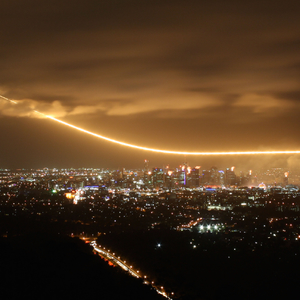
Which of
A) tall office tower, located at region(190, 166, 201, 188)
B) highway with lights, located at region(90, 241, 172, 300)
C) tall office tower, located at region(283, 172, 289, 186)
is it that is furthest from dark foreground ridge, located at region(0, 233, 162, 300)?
tall office tower, located at region(190, 166, 201, 188)

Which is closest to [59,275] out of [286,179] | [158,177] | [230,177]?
[286,179]

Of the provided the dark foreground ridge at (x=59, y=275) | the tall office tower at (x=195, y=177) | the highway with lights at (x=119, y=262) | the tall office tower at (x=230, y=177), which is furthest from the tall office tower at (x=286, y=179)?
the dark foreground ridge at (x=59, y=275)

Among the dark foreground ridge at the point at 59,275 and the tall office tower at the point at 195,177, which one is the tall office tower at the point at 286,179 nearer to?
the tall office tower at the point at 195,177

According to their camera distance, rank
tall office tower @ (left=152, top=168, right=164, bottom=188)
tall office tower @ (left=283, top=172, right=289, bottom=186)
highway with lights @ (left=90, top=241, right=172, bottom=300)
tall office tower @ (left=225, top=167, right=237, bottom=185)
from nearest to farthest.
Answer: highway with lights @ (left=90, top=241, right=172, bottom=300), tall office tower @ (left=283, top=172, right=289, bottom=186), tall office tower @ (left=225, top=167, right=237, bottom=185), tall office tower @ (left=152, top=168, right=164, bottom=188)

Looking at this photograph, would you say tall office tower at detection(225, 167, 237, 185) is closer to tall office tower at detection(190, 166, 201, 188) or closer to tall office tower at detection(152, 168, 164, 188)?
tall office tower at detection(190, 166, 201, 188)

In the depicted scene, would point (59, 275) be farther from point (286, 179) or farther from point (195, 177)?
point (195, 177)

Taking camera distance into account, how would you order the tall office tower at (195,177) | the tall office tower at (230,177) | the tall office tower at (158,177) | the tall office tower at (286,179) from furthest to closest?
the tall office tower at (158,177) < the tall office tower at (230,177) < the tall office tower at (195,177) < the tall office tower at (286,179)

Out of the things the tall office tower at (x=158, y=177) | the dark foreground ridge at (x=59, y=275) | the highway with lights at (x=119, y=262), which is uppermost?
the tall office tower at (x=158, y=177)

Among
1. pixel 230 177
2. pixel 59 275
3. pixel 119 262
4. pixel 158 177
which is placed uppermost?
pixel 230 177
